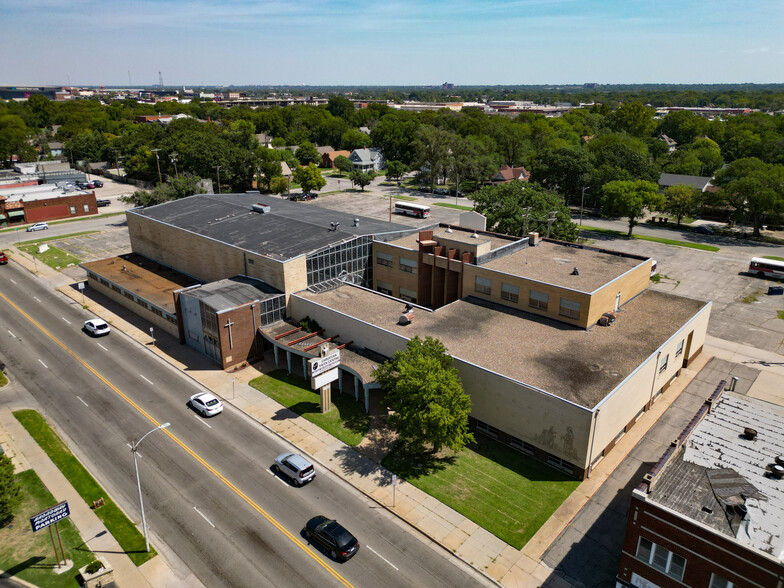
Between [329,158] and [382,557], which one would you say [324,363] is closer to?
[382,557]

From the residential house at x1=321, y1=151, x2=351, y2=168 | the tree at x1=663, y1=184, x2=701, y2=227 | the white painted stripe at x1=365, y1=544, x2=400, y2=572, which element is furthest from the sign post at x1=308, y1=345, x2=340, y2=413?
the residential house at x1=321, y1=151, x2=351, y2=168

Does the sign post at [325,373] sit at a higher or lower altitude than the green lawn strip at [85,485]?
higher

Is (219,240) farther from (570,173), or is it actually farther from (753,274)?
(570,173)

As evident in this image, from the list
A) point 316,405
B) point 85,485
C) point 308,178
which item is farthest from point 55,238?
point 316,405

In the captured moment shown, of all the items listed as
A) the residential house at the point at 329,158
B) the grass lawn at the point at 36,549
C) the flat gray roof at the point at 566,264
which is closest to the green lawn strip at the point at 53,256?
the grass lawn at the point at 36,549

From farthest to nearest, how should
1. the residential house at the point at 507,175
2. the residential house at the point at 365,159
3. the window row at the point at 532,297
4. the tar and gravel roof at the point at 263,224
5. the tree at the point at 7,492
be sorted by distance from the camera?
the residential house at the point at 365,159 → the residential house at the point at 507,175 → the tar and gravel roof at the point at 263,224 → the window row at the point at 532,297 → the tree at the point at 7,492

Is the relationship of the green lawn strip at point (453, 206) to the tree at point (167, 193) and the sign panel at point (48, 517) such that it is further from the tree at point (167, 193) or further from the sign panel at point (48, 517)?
the sign panel at point (48, 517)
